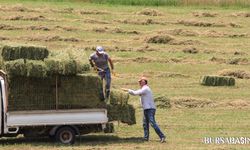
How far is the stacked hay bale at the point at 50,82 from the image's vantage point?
75.3 ft

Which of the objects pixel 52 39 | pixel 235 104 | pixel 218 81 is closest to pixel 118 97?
pixel 235 104

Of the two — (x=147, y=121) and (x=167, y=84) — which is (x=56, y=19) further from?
(x=147, y=121)

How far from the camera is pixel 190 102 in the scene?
30516 mm

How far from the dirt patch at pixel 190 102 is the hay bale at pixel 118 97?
20.1ft

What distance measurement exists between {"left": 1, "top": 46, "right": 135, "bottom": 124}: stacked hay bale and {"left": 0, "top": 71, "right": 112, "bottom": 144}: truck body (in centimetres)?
17

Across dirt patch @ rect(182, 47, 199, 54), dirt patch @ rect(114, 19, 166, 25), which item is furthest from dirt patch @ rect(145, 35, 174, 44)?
dirt patch @ rect(114, 19, 166, 25)

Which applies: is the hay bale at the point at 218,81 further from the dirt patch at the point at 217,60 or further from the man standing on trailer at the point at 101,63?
the man standing on trailer at the point at 101,63

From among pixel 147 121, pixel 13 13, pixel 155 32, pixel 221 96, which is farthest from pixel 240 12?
pixel 147 121

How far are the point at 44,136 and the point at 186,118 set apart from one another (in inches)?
254

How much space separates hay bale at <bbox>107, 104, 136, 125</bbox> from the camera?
24062 mm

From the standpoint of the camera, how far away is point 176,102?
3050cm

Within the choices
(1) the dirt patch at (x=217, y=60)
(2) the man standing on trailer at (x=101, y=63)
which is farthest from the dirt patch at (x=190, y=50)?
(2) the man standing on trailer at (x=101, y=63)

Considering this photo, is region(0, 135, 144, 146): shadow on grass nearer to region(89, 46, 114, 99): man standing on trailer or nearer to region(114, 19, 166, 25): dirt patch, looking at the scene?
region(89, 46, 114, 99): man standing on trailer

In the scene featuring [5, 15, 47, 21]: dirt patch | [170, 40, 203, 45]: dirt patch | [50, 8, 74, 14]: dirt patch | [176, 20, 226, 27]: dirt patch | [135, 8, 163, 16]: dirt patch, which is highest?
[50, 8, 74, 14]: dirt patch
